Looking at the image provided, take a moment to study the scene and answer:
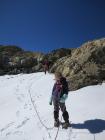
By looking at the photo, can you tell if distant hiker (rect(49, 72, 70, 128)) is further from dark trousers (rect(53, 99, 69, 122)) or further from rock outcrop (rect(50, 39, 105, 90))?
rock outcrop (rect(50, 39, 105, 90))

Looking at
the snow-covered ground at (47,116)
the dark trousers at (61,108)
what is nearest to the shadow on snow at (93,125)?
the snow-covered ground at (47,116)

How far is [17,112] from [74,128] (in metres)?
4.08

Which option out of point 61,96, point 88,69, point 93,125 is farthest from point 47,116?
point 88,69

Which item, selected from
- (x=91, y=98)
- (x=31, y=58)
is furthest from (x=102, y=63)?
(x=31, y=58)

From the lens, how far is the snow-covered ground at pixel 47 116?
920 centimetres

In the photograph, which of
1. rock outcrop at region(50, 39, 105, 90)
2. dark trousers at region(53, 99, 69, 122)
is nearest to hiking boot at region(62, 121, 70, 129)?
dark trousers at region(53, 99, 69, 122)

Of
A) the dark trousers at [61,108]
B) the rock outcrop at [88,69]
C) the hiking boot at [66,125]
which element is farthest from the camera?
the rock outcrop at [88,69]

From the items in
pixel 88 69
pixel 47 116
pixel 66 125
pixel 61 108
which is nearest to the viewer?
pixel 66 125

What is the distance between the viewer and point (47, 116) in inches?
452

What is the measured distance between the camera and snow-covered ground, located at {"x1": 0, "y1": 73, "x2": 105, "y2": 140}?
920 centimetres

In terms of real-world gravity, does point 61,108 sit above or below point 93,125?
above

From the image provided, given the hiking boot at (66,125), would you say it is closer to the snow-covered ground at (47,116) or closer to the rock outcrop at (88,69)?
the snow-covered ground at (47,116)

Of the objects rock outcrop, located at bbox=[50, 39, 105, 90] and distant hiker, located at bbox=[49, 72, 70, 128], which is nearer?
distant hiker, located at bbox=[49, 72, 70, 128]

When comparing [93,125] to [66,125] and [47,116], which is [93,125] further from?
[47,116]
